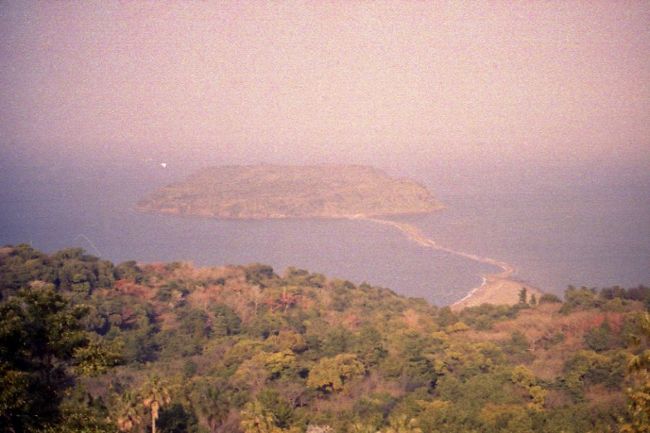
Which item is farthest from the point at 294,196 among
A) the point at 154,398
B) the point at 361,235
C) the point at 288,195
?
the point at 154,398

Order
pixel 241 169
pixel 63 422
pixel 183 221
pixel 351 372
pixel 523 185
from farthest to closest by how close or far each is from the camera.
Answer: pixel 523 185, pixel 241 169, pixel 183 221, pixel 351 372, pixel 63 422

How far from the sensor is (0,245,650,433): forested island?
7094 mm

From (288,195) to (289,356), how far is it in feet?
221

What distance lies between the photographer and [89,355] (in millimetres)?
7098

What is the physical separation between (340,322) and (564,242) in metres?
43.7

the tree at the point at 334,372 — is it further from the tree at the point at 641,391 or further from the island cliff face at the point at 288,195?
the island cliff face at the point at 288,195

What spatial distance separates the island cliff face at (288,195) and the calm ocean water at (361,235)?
4115mm

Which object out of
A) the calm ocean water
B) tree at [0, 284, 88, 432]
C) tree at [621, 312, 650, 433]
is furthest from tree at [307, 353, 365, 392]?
the calm ocean water

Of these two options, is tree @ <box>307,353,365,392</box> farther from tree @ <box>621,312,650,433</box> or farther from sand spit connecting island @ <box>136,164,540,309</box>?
sand spit connecting island @ <box>136,164,540,309</box>

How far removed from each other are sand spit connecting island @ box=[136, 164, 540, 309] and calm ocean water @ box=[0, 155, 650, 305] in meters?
3.71

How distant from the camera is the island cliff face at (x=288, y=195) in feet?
268

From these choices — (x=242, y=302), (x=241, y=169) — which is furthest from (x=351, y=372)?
(x=241, y=169)

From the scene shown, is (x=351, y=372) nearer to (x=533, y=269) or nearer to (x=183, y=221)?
(x=533, y=269)

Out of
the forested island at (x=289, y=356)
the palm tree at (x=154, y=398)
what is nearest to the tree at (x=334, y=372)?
the forested island at (x=289, y=356)
